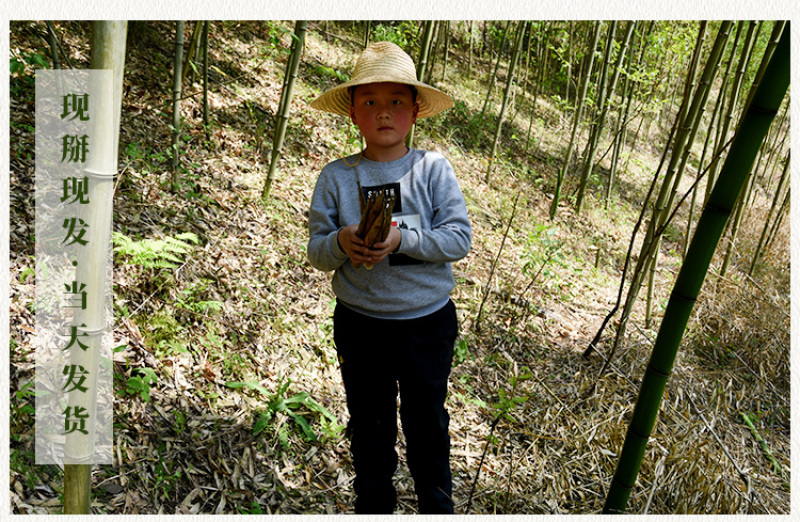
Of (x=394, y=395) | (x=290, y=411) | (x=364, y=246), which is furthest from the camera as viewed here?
(x=290, y=411)

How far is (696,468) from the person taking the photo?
6.90 ft

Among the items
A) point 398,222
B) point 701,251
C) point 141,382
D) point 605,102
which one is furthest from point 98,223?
point 605,102

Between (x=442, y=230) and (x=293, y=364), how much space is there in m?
1.49

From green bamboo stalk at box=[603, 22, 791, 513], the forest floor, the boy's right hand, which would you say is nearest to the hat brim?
the boy's right hand

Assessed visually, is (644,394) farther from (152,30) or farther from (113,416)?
(152,30)

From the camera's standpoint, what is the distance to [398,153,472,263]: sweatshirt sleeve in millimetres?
1452

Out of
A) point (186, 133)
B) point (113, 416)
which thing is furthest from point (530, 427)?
point (186, 133)

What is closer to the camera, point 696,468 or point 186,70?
point 696,468

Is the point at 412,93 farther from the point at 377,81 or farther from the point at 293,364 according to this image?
the point at 293,364

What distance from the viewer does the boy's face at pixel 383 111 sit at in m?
1.51

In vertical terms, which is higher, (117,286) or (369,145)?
(369,145)

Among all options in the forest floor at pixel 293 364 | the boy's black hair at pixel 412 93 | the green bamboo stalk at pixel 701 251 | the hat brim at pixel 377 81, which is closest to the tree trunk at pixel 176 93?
the forest floor at pixel 293 364

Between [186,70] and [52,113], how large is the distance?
3.79 ft

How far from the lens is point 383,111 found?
4.97ft
